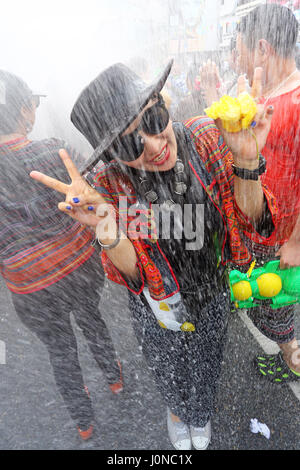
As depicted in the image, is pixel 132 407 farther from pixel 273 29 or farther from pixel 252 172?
pixel 273 29

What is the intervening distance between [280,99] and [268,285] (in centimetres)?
95

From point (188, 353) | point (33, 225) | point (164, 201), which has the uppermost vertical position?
point (164, 201)

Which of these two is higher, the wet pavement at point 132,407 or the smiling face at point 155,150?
the smiling face at point 155,150

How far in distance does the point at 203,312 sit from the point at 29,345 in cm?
191

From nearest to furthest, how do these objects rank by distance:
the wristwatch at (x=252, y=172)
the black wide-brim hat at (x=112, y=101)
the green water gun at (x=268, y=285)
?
the black wide-brim hat at (x=112, y=101), the wristwatch at (x=252, y=172), the green water gun at (x=268, y=285)

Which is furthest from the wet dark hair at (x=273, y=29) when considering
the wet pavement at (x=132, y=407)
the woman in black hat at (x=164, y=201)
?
the wet pavement at (x=132, y=407)

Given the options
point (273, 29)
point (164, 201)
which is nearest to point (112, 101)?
point (164, 201)

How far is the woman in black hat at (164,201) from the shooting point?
3.55 ft

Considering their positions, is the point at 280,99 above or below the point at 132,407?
above

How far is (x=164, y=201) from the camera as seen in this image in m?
1.28

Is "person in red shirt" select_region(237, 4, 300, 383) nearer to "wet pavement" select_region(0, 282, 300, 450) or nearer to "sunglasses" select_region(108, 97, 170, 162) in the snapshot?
"sunglasses" select_region(108, 97, 170, 162)

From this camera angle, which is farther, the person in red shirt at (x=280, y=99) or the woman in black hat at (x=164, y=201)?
the person in red shirt at (x=280, y=99)

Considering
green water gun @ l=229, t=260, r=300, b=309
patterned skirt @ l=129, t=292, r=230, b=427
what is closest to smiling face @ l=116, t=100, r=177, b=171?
patterned skirt @ l=129, t=292, r=230, b=427

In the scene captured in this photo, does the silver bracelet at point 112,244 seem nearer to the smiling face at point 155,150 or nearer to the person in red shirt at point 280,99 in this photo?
the smiling face at point 155,150
